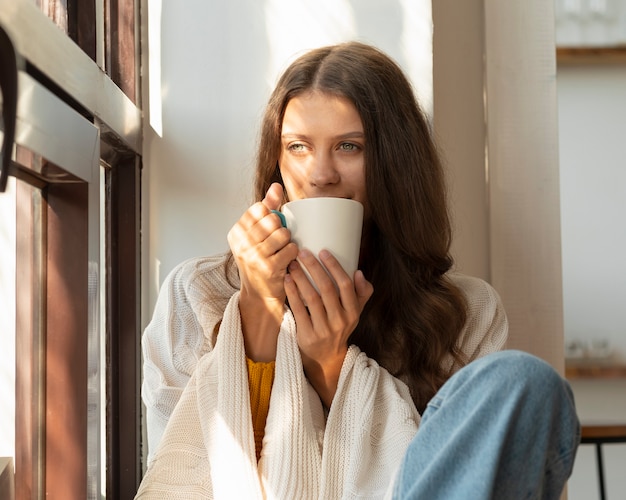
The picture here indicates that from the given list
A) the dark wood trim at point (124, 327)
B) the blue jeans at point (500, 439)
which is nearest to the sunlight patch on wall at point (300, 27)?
the dark wood trim at point (124, 327)

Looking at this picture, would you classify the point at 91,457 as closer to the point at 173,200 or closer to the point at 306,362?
the point at 306,362

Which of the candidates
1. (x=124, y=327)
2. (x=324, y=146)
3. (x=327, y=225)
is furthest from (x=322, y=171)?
(x=124, y=327)

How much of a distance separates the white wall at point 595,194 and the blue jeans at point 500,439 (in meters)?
2.45

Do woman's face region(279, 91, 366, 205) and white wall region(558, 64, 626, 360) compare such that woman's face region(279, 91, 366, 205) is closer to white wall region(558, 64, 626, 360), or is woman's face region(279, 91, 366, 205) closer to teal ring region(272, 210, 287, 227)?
teal ring region(272, 210, 287, 227)

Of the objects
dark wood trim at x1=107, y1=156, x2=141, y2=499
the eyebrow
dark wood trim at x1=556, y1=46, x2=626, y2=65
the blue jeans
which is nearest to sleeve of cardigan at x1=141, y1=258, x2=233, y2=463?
dark wood trim at x1=107, y1=156, x2=141, y2=499

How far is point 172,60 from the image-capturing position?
3.89 feet

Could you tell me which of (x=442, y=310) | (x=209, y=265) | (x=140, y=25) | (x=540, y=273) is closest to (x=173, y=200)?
(x=209, y=265)

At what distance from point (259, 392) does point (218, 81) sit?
476mm

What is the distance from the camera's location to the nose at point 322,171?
1.00 meters

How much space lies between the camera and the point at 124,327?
3.85ft

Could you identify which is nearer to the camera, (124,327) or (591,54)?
(124,327)

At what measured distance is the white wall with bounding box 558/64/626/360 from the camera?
2908 millimetres

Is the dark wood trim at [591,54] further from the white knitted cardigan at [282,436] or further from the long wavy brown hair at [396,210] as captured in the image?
the white knitted cardigan at [282,436]

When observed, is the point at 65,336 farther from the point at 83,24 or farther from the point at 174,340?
the point at 83,24
